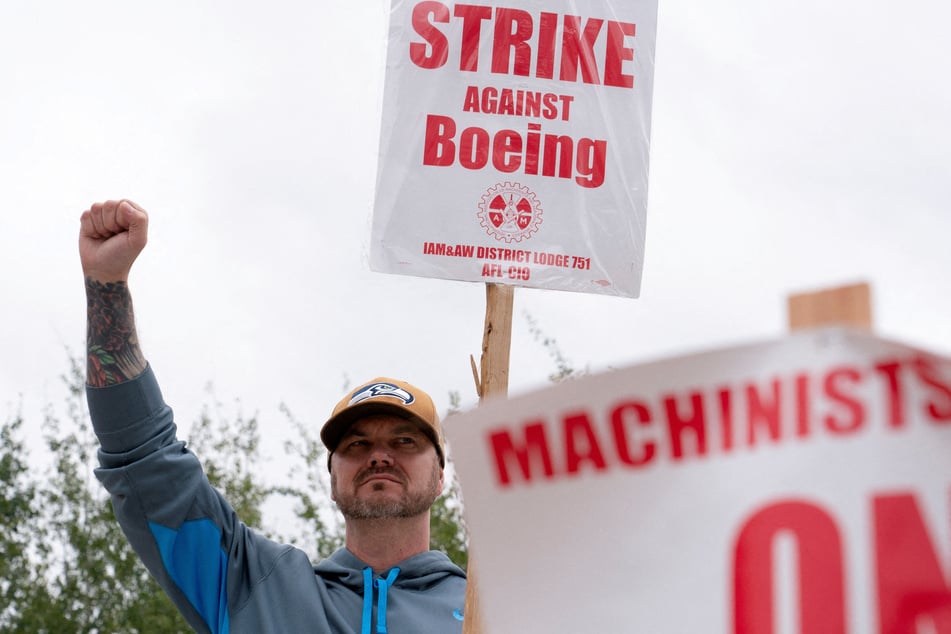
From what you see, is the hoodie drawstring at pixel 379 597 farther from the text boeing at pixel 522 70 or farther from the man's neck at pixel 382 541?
the text boeing at pixel 522 70

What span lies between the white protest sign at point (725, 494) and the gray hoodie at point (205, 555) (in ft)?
4.67

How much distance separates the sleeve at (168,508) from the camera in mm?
3385

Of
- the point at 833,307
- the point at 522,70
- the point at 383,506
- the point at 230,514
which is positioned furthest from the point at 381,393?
the point at 833,307

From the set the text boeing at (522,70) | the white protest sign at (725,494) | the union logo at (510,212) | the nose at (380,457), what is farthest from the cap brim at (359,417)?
the white protest sign at (725,494)

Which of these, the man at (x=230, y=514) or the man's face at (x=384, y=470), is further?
the man's face at (x=384, y=470)

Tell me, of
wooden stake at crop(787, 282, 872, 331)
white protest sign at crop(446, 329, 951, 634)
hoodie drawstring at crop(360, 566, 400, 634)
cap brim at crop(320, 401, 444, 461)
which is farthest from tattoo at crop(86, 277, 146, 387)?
wooden stake at crop(787, 282, 872, 331)

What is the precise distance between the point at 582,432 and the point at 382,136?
198 centimetres

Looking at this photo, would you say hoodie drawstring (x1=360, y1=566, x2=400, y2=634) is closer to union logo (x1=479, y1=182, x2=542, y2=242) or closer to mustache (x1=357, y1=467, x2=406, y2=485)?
mustache (x1=357, y1=467, x2=406, y2=485)

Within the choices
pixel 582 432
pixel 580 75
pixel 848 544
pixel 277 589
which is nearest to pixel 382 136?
pixel 580 75

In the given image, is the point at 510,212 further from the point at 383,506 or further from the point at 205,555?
the point at 205,555

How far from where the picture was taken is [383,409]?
3.80 metres

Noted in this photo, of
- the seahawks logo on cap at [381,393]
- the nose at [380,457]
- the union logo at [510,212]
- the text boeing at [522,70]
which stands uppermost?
the text boeing at [522,70]

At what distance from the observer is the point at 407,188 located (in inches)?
153

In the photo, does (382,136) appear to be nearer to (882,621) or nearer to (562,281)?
(562,281)
